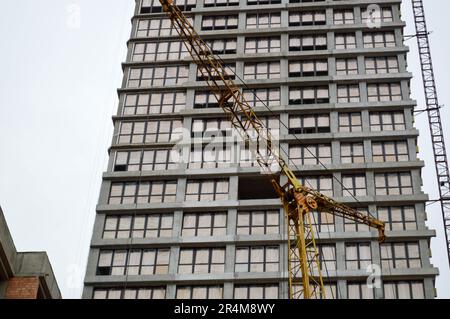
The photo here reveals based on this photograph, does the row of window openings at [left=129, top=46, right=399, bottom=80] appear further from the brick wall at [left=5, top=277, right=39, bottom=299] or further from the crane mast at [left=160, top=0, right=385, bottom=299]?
the brick wall at [left=5, top=277, right=39, bottom=299]

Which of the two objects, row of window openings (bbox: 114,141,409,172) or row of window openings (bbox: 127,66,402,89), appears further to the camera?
row of window openings (bbox: 127,66,402,89)

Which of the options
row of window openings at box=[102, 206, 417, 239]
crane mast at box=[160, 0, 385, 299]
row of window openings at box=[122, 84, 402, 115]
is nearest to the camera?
crane mast at box=[160, 0, 385, 299]

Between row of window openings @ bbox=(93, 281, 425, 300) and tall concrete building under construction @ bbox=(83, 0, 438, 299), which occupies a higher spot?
tall concrete building under construction @ bbox=(83, 0, 438, 299)

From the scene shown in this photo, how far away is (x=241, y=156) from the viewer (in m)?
79.1

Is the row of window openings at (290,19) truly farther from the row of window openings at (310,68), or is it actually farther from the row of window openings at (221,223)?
the row of window openings at (221,223)

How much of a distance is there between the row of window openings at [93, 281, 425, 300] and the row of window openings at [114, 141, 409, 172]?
44.2 feet

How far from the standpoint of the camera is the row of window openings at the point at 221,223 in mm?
73375

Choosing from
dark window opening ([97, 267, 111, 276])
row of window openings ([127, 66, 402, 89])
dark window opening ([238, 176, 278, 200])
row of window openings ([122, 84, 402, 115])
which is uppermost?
row of window openings ([127, 66, 402, 89])

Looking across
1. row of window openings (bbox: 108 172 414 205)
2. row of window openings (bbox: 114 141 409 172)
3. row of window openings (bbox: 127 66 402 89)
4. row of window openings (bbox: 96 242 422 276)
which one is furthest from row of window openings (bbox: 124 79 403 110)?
row of window openings (bbox: 96 242 422 276)

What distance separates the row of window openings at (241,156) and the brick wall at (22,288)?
48480 mm

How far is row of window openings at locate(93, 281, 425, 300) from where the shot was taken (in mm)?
68625
